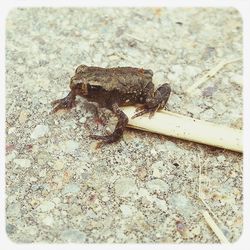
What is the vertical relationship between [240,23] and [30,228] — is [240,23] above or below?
above

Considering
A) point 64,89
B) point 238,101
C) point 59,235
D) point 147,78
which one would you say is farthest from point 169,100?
point 59,235

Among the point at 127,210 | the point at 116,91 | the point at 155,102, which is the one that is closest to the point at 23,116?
the point at 116,91

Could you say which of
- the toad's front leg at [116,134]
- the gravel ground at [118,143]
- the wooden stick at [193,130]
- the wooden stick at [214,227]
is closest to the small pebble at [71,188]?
the gravel ground at [118,143]

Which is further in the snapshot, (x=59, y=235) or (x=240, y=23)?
(x=240, y=23)

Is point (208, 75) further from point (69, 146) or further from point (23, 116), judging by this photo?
point (23, 116)

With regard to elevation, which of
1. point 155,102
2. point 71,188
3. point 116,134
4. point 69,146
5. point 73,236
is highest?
point 155,102

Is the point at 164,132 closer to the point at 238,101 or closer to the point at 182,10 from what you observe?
the point at 238,101
